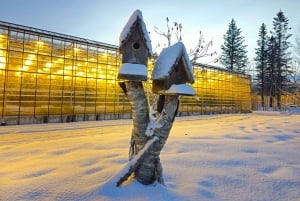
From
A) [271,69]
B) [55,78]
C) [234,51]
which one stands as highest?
[234,51]

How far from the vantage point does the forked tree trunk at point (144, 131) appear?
113 inches

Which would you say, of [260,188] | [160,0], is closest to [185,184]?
[260,188]

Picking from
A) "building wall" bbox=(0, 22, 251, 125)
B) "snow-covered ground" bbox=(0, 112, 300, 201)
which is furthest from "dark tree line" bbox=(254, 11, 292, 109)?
"snow-covered ground" bbox=(0, 112, 300, 201)

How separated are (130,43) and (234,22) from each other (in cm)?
4189

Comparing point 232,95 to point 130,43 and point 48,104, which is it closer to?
point 48,104

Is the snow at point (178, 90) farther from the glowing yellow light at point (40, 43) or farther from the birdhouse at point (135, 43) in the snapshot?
the glowing yellow light at point (40, 43)

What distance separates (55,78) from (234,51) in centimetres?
3222

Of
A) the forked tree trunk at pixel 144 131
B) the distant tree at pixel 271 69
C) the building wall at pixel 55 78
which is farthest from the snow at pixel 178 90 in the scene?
the distant tree at pixel 271 69

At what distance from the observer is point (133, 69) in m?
2.87

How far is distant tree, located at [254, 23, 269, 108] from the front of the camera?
3709cm

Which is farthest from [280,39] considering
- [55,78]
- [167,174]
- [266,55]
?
[167,174]

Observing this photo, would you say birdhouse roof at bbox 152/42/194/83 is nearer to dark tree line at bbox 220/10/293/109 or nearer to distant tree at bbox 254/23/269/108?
dark tree line at bbox 220/10/293/109

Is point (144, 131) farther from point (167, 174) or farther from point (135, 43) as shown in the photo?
point (135, 43)

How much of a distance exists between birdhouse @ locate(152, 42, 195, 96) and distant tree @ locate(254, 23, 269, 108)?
3584 cm
